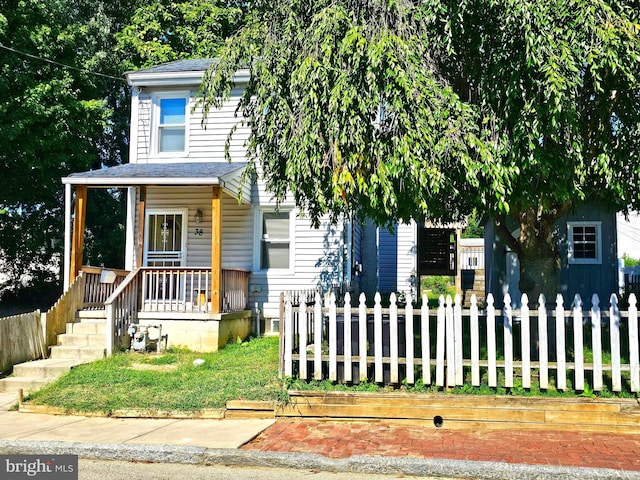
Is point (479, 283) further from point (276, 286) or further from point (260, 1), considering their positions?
point (260, 1)

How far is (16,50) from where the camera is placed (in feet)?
58.2

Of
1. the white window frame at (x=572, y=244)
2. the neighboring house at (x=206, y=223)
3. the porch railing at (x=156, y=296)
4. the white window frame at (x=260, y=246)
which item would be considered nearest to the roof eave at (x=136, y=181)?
the neighboring house at (x=206, y=223)

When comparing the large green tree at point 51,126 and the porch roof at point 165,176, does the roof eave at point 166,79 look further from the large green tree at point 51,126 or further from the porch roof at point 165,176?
the large green tree at point 51,126

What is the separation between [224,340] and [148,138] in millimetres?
5986

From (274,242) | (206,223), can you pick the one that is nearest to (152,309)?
(206,223)

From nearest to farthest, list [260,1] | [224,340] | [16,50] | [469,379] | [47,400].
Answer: [469,379] < [47,400] < [260,1] < [224,340] < [16,50]

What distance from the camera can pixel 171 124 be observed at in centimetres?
1459

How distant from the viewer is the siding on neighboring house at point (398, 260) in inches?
850

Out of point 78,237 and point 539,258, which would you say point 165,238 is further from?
point 539,258

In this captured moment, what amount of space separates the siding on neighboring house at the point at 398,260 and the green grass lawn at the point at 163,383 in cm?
1177

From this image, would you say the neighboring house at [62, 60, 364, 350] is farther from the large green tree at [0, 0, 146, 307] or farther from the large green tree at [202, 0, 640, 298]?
the large green tree at [202, 0, 640, 298]

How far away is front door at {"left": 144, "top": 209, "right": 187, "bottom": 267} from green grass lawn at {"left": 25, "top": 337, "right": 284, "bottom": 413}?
383 cm

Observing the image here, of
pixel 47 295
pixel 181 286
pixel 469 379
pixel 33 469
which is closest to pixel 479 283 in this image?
pixel 181 286

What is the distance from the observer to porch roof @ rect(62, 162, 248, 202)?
11578 mm
